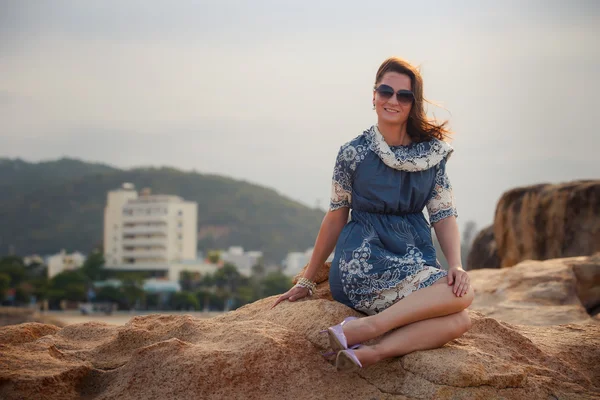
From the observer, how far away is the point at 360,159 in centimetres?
385

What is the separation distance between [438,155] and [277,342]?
4.24 ft

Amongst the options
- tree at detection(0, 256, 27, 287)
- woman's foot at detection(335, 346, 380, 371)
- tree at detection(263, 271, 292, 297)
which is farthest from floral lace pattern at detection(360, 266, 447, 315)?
tree at detection(0, 256, 27, 287)

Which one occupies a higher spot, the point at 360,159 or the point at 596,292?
the point at 360,159

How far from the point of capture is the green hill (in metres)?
104

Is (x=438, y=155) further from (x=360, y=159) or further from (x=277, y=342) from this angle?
(x=277, y=342)

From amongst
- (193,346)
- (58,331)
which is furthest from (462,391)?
(58,331)

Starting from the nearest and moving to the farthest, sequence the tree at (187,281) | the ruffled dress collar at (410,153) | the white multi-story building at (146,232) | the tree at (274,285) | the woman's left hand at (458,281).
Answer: the woman's left hand at (458,281)
the ruffled dress collar at (410,153)
the tree at (274,285)
the tree at (187,281)
the white multi-story building at (146,232)

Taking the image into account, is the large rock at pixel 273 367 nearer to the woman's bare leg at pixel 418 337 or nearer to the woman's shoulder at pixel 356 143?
the woman's bare leg at pixel 418 337

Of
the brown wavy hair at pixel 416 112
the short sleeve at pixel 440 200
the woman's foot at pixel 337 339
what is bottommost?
the woman's foot at pixel 337 339

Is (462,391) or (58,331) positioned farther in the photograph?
(58,331)

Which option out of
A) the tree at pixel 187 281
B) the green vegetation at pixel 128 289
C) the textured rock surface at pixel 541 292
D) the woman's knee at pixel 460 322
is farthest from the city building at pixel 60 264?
the woman's knee at pixel 460 322

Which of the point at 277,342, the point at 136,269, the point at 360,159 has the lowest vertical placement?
the point at 136,269

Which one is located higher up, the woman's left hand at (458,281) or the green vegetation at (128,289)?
the woman's left hand at (458,281)

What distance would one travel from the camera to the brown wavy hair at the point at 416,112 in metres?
3.83
